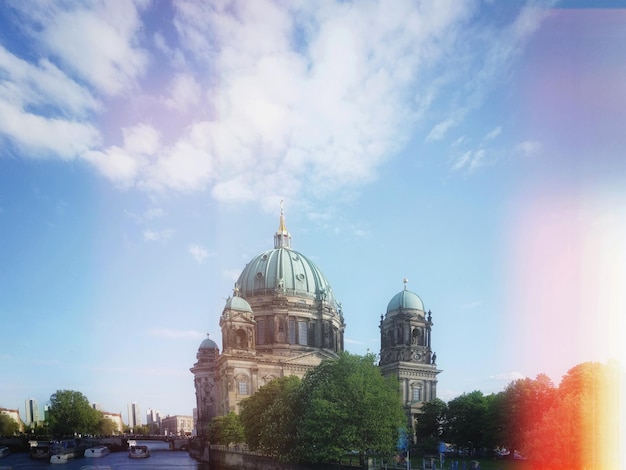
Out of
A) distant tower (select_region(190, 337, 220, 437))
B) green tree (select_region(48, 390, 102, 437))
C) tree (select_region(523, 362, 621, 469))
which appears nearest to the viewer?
tree (select_region(523, 362, 621, 469))

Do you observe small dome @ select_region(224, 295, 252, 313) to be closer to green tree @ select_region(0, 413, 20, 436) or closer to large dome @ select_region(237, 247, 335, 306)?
large dome @ select_region(237, 247, 335, 306)

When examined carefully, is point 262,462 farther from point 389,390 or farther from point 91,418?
point 91,418

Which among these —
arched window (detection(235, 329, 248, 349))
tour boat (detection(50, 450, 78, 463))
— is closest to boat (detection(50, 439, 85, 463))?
tour boat (detection(50, 450, 78, 463))

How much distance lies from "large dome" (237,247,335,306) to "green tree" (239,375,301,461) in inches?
1466

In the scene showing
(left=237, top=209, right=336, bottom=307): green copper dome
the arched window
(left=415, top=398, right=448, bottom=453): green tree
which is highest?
(left=237, top=209, right=336, bottom=307): green copper dome

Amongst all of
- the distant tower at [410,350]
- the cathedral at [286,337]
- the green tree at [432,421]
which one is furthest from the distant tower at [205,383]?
the green tree at [432,421]

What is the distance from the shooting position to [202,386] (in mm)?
96875

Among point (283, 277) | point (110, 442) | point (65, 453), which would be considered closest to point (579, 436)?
point (283, 277)

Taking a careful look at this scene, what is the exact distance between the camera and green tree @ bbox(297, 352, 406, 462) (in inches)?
1694

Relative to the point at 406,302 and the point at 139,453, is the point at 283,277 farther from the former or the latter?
the point at 139,453

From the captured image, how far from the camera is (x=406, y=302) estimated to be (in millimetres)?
91875

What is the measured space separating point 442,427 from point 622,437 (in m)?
46.2

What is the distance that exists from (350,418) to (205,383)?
5850 cm

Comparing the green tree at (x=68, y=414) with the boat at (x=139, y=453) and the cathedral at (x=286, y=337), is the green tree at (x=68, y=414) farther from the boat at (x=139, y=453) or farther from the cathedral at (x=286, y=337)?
the cathedral at (x=286, y=337)
